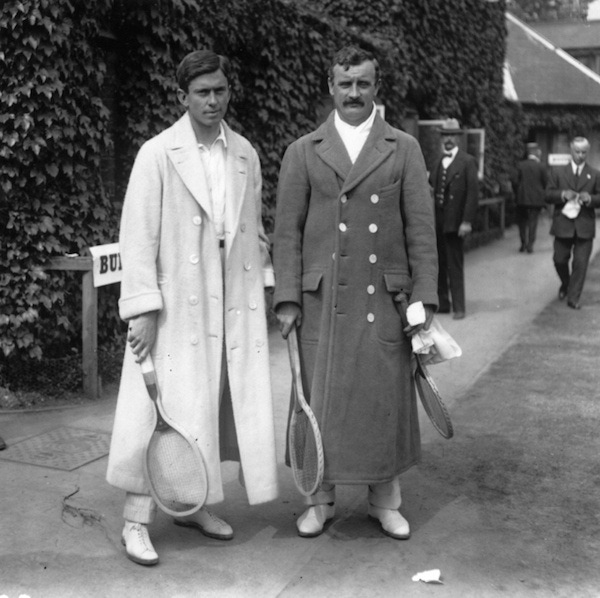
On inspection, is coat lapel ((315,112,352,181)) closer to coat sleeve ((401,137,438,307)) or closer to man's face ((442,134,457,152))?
coat sleeve ((401,137,438,307))

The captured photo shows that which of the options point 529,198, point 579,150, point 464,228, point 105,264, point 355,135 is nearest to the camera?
point 355,135

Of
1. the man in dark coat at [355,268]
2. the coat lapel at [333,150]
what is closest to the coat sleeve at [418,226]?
the man in dark coat at [355,268]

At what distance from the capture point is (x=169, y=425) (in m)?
3.63

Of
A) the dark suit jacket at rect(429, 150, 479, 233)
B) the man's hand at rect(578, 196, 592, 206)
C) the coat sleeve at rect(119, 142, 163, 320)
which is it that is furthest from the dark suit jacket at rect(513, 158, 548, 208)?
the coat sleeve at rect(119, 142, 163, 320)

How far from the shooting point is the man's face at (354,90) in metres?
3.83

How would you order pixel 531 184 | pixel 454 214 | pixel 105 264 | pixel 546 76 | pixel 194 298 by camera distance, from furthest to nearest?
pixel 546 76 → pixel 531 184 → pixel 454 214 → pixel 105 264 → pixel 194 298

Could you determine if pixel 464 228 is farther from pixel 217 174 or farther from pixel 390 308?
pixel 217 174

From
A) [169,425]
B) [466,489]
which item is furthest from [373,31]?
[169,425]

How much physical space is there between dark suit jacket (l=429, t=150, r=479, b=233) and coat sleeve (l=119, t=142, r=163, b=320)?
654 cm

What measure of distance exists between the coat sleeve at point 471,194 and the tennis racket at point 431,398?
235 inches

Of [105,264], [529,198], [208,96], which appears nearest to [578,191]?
[529,198]

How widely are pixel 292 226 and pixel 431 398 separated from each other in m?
0.96

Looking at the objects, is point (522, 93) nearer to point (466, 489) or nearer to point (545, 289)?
point (545, 289)

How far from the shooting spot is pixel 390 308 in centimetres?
398
